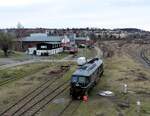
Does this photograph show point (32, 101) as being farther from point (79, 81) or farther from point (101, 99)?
point (101, 99)

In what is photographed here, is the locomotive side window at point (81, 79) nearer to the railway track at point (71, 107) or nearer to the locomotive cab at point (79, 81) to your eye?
the locomotive cab at point (79, 81)

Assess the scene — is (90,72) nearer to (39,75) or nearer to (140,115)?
(140,115)

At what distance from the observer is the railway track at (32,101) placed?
26625 mm

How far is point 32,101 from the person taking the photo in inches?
1205

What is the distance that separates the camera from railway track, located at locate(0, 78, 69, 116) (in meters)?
26.6

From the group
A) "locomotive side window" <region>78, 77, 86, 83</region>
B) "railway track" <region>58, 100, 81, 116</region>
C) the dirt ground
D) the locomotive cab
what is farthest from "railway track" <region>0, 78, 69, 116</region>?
"locomotive side window" <region>78, 77, 86, 83</region>

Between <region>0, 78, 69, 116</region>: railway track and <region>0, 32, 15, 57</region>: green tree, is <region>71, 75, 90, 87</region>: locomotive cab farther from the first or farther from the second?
<region>0, 32, 15, 57</region>: green tree

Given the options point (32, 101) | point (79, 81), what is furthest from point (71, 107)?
point (32, 101)

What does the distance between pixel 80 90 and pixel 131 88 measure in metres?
8.71

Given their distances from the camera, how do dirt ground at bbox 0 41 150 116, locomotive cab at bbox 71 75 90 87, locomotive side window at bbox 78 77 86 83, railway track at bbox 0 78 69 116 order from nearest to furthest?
1. railway track at bbox 0 78 69 116
2. dirt ground at bbox 0 41 150 116
3. locomotive cab at bbox 71 75 90 87
4. locomotive side window at bbox 78 77 86 83

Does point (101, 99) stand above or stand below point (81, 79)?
below

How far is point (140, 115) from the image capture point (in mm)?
25625

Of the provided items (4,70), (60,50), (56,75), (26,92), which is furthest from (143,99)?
(60,50)

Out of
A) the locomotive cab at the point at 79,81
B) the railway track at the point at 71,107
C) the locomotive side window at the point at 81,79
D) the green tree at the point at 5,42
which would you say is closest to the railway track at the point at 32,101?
the railway track at the point at 71,107
